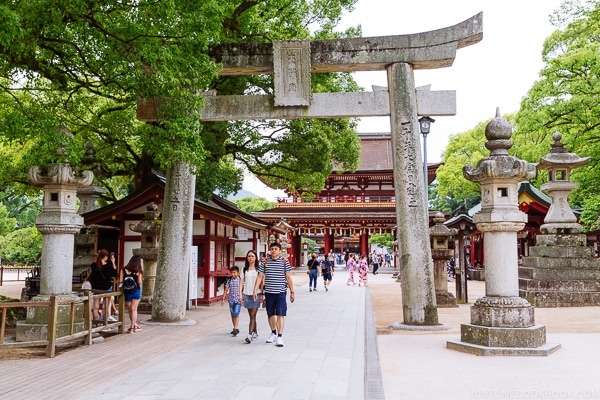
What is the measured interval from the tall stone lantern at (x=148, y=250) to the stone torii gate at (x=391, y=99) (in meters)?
3.17

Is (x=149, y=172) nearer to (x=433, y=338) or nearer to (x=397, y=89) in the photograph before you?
(x=397, y=89)

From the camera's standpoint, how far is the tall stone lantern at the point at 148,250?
14.2m

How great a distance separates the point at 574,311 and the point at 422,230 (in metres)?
6.55

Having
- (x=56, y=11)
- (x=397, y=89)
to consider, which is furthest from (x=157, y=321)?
(x=397, y=89)

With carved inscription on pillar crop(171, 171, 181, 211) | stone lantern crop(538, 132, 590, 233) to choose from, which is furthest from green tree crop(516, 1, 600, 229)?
carved inscription on pillar crop(171, 171, 181, 211)

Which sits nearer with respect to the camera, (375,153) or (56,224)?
(56,224)

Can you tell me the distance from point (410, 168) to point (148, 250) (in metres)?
7.72

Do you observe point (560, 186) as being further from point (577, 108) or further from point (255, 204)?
point (255, 204)

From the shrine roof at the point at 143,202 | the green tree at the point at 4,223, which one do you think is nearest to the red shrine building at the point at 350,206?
the green tree at the point at 4,223

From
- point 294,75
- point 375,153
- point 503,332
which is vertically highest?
point 375,153

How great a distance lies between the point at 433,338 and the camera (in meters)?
9.52

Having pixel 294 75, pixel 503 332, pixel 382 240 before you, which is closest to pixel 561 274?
pixel 503 332

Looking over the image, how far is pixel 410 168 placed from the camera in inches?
429

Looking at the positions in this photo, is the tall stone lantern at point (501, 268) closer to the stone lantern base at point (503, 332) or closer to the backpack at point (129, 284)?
the stone lantern base at point (503, 332)
